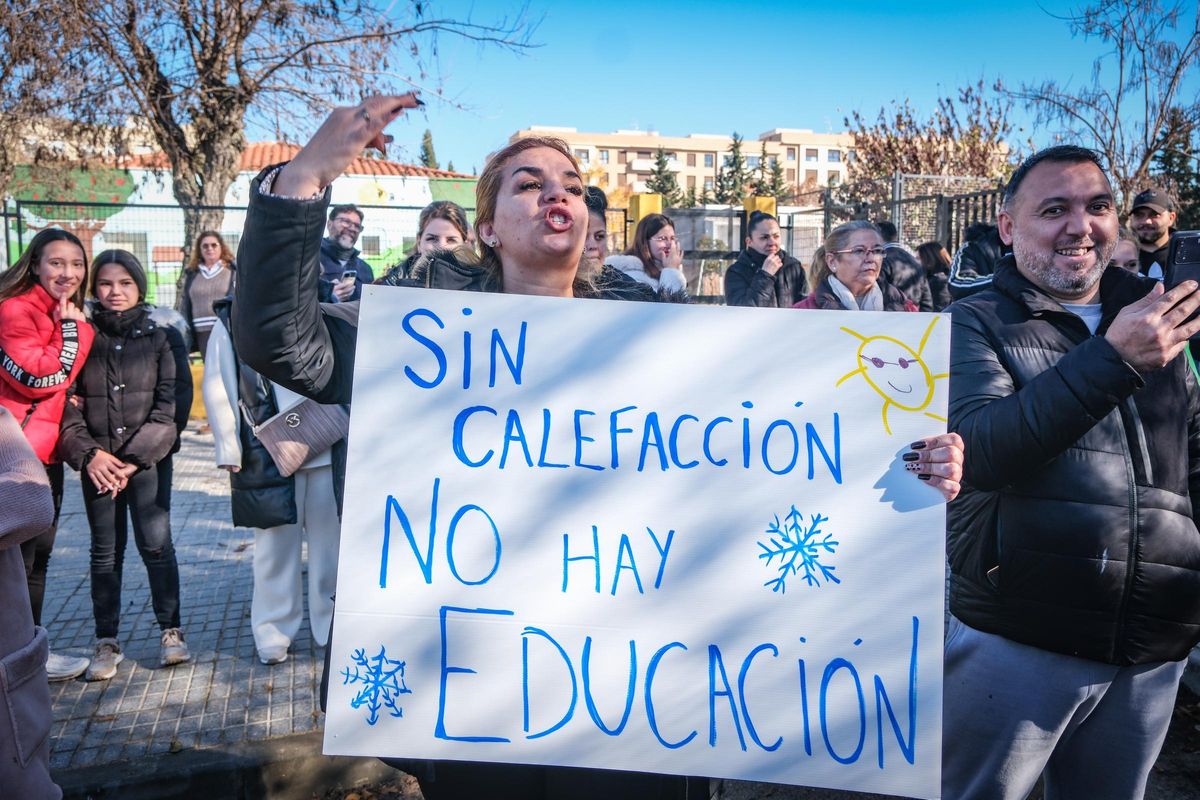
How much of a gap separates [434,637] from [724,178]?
70219mm

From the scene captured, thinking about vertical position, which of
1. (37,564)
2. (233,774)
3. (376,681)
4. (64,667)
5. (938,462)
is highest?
(938,462)

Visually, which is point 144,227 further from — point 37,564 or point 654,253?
point 37,564

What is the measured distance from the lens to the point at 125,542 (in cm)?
420

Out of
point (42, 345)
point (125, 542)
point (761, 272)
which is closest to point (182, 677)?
point (125, 542)

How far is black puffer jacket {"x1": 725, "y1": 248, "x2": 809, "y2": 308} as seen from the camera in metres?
6.47

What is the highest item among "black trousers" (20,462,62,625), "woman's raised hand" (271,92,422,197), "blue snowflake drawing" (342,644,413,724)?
"woman's raised hand" (271,92,422,197)

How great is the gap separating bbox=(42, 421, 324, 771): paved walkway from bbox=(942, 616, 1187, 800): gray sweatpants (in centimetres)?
253

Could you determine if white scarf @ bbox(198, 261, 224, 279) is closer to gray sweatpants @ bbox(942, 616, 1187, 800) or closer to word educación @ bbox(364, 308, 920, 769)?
word educación @ bbox(364, 308, 920, 769)

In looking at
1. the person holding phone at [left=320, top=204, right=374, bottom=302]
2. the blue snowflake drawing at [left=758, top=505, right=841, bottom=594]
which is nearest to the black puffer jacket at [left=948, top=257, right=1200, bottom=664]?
the blue snowflake drawing at [left=758, top=505, right=841, bottom=594]

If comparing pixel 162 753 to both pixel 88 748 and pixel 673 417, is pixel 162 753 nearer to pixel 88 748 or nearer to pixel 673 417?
pixel 88 748

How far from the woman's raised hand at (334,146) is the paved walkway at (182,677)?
8.88ft

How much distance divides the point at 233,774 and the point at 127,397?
1838mm

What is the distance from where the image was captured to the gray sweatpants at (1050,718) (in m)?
2.04

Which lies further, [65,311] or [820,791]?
[65,311]
